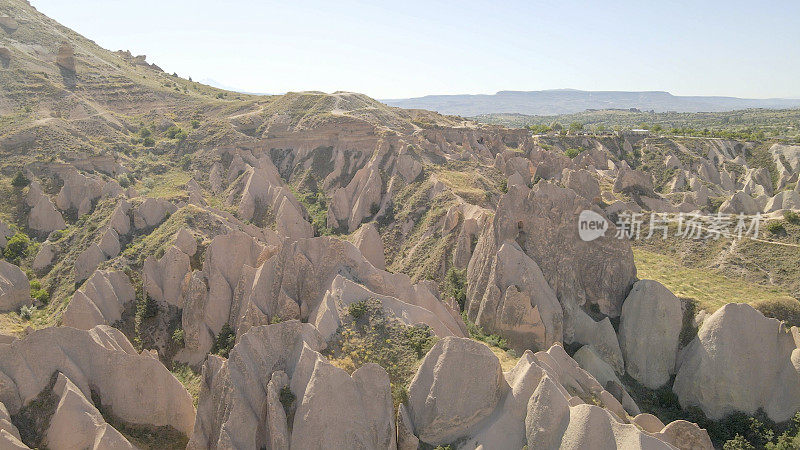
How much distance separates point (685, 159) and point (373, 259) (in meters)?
99.2

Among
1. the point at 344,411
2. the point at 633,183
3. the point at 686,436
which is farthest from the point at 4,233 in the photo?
the point at 633,183

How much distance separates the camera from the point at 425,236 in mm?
51656

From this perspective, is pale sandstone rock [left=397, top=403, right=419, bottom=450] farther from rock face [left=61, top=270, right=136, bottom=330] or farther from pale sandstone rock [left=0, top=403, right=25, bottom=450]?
rock face [left=61, top=270, right=136, bottom=330]

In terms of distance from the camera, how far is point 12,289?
36844mm

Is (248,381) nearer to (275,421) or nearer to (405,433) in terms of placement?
(275,421)

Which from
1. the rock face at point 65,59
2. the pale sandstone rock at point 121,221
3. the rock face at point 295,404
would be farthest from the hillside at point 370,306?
the rock face at point 65,59

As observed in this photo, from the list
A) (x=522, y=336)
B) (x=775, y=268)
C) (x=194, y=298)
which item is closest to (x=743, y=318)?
(x=522, y=336)

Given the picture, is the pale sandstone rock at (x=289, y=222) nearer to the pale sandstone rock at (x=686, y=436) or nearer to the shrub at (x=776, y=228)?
the pale sandstone rock at (x=686, y=436)

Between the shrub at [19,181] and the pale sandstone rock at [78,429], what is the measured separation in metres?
50.8

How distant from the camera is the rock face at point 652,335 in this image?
33500 millimetres

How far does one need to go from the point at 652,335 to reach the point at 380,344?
73.5 feet

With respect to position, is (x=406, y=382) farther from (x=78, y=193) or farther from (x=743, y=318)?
(x=78, y=193)

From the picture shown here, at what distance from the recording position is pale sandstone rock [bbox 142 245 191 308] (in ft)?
112

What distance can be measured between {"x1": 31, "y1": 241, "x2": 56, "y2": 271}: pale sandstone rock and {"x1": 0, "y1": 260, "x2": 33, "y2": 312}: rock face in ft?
26.7
